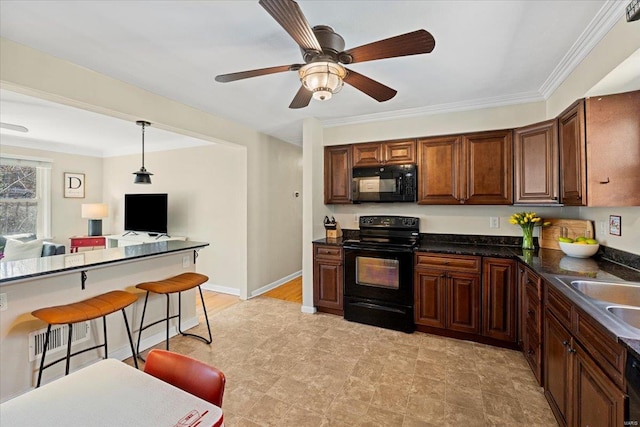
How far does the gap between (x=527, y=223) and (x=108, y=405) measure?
136 inches

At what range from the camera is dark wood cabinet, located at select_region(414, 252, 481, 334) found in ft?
9.25

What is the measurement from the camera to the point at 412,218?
3512 millimetres

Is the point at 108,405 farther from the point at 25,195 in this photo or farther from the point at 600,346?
the point at 25,195

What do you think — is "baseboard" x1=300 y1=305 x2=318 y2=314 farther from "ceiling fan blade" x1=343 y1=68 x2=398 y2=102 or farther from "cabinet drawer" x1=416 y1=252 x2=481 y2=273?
"ceiling fan blade" x1=343 y1=68 x2=398 y2=102

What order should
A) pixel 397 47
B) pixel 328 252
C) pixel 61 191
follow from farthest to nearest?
pixel 61 191
pixel 328 252
pixel 397 47

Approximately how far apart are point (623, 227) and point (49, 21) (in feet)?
13.4

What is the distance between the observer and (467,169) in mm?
3133

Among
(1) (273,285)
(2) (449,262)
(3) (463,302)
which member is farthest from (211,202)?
(3) (463,302)

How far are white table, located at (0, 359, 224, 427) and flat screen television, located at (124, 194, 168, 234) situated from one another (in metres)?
4.28

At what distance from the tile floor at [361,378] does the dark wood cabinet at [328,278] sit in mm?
293

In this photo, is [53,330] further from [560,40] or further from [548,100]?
[548,100]

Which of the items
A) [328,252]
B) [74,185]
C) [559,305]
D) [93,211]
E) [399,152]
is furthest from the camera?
[74,185]

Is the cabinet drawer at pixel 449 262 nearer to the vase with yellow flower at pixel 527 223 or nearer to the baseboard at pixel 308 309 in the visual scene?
the vase with yellow flower at pixel 527 223

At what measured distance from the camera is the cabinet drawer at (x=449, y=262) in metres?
2.81
